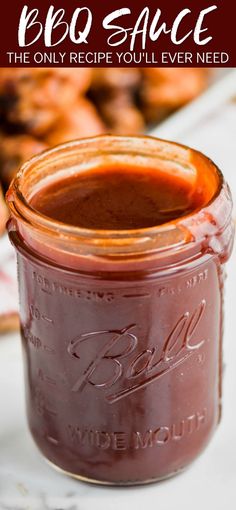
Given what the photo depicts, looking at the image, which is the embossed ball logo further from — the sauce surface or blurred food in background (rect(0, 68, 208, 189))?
blurred food in background (rect(0, 68, 208, 189))

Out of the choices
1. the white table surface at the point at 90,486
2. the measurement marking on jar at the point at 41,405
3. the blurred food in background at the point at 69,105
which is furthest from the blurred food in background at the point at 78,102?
the measurement marking on jar at the point at 41,405

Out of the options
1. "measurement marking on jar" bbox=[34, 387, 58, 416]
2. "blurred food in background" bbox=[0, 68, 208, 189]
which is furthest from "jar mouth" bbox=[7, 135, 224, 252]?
"blurred food in background" bbox=[0, 68, 208, 189]

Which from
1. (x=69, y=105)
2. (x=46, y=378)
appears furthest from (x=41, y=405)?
(x=69, y=105)

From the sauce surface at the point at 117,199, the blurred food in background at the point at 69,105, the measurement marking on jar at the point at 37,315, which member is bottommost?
the blurred food in background at the point at 69,105

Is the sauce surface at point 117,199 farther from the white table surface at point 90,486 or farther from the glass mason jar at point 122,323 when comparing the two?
the white table surface at point 90,486

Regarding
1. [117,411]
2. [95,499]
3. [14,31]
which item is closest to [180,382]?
[117,411]

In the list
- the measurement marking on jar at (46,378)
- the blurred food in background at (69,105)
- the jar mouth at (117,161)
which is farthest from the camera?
the blurred food in background at (69,105)

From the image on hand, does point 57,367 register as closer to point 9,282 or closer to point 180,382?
point 180,382
